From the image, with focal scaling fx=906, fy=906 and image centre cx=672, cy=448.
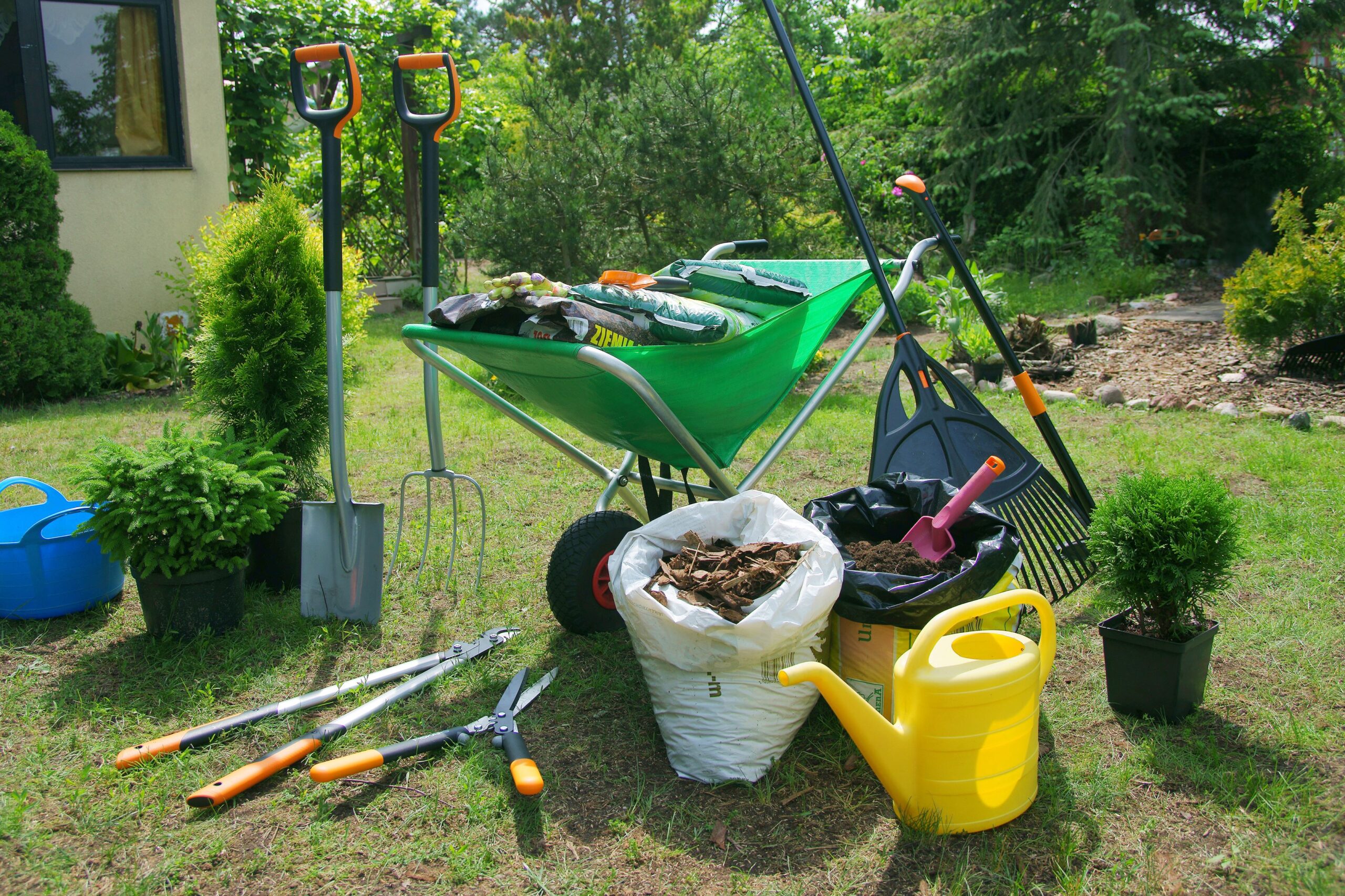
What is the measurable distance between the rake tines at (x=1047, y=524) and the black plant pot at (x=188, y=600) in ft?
6.86

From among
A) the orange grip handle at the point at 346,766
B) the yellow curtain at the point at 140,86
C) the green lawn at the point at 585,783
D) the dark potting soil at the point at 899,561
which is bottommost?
the green lawn at the point at 585,783

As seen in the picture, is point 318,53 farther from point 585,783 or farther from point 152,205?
point 152,205

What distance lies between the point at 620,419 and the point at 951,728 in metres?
1.08

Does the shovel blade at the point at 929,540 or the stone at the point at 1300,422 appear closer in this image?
the shovel blade at the point at 929,540

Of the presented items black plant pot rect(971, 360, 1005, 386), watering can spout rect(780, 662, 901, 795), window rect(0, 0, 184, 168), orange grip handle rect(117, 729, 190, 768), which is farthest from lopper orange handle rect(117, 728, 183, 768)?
window rect(0, 0, 184, 168)

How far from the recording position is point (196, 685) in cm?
223

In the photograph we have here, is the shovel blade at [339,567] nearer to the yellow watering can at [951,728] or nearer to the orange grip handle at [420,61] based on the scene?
the orange grip handle at [420,61]

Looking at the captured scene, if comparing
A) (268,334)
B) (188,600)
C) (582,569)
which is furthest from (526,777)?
(268,334)

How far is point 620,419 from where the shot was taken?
7.50ft

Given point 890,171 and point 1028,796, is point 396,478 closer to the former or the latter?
point 1028,796

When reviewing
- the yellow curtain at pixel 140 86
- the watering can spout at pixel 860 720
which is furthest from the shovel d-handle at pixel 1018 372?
the yellow curtain at pixel 140 86

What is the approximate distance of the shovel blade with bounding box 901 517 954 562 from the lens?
2.08 m

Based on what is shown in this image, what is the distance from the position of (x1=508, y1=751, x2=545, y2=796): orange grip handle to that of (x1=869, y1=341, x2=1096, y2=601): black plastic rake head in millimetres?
1224

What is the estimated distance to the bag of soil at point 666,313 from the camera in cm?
221
